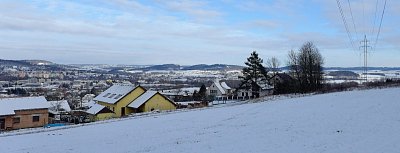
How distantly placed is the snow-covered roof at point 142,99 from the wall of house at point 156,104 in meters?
0.46

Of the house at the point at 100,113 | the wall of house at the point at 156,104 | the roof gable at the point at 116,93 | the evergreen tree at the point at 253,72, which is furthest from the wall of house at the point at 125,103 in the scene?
the evergreen tree at the point at 253,72

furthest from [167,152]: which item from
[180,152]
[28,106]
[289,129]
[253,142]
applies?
[28,106]

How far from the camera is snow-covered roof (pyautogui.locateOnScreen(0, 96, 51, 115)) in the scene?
4389 centimetres

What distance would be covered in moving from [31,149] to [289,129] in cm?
1457

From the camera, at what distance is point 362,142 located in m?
15.2

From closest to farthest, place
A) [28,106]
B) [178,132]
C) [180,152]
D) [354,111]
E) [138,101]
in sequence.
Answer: [180,152], [178,132], [354,111], [28,106], [138,101]

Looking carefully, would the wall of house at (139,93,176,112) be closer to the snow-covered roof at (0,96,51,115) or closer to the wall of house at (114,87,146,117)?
the wall of house at (114,87,146,117)

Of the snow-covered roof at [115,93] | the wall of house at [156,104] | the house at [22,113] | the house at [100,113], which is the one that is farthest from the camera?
the snow-covered roof at [115,93]

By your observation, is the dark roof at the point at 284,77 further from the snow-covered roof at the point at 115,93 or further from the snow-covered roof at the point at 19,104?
the snow-covered roof at the point at 19,104

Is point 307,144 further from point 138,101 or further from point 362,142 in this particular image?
point 138,101

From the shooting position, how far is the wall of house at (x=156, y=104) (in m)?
53.7

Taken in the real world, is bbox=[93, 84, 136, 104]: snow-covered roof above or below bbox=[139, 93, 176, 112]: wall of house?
above

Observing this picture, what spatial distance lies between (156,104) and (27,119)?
17.5 meters

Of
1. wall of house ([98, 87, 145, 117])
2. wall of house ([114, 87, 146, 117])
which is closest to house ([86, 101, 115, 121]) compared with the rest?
wall of house ([98, 87, 145, 117])
